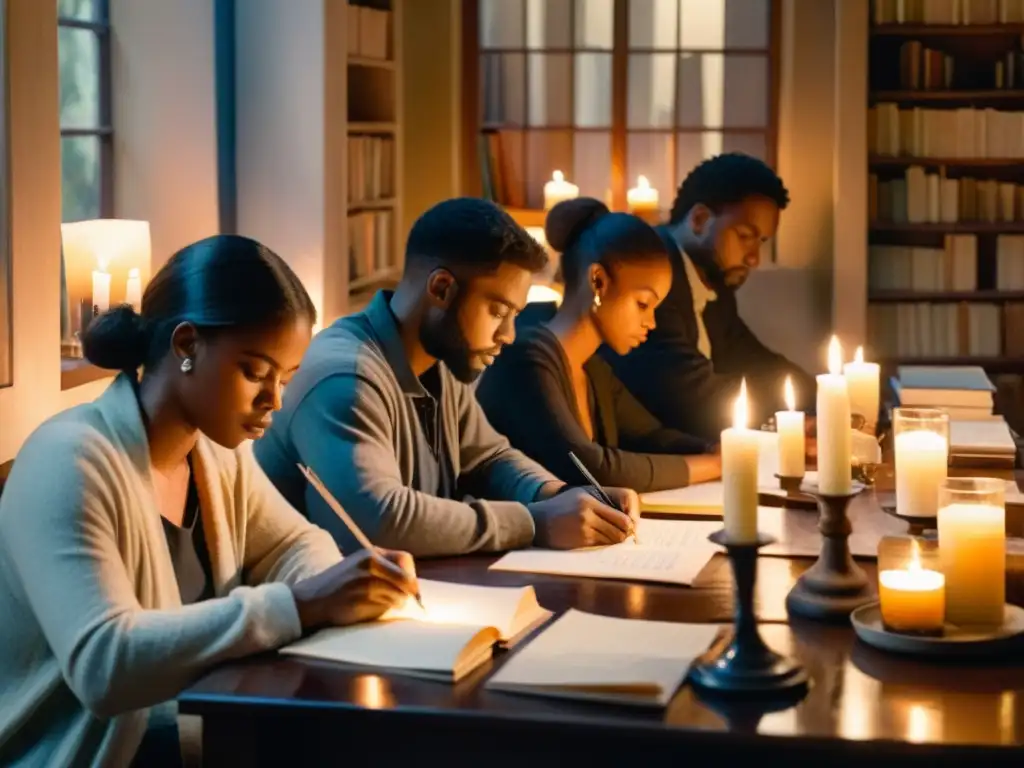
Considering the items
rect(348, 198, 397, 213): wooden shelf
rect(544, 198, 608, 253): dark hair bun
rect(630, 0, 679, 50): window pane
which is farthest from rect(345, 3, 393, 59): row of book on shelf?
rect(544, 198, 608, 253): dark hair bun

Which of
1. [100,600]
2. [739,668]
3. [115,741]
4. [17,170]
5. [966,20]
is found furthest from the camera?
[966,20]

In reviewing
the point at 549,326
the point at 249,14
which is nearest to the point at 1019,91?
the point at 249,14

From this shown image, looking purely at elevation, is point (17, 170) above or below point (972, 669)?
above

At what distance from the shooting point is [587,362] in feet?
10.6

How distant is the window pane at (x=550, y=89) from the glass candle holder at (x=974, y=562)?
5066 mm

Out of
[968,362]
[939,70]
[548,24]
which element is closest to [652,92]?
[548,24]

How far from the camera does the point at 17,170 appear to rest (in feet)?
9.89

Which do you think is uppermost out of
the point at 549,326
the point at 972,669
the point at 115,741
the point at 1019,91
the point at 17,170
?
the point at 1019,91

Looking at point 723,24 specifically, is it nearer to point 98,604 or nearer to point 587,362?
point 587,362

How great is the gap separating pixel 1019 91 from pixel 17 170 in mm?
4315

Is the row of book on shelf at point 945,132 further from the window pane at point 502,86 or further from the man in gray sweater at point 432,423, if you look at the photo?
the man in gray sweater at point 432,423

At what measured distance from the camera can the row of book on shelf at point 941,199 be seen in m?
6.16

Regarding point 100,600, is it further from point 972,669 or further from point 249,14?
point 249,14

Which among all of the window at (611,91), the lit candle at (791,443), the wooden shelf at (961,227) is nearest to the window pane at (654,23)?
the window at (611,91)
